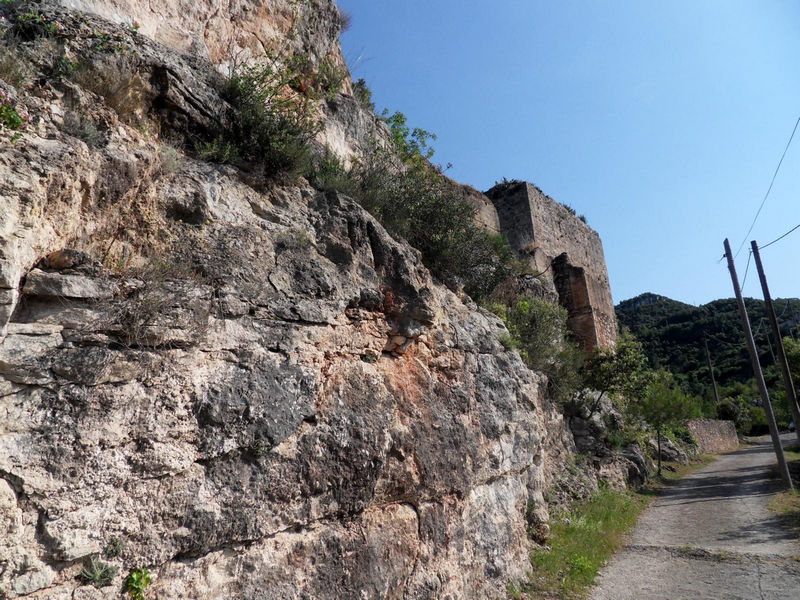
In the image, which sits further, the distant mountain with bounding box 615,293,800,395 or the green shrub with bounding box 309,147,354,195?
the distant mountain with bounding box 615,293,800,395

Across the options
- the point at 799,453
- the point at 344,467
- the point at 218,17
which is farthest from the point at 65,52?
the point at 799,453

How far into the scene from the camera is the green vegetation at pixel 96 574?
265 cm

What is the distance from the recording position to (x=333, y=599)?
363 cm

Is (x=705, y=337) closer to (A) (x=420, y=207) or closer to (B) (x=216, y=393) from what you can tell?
(A) (x=420, y=207)

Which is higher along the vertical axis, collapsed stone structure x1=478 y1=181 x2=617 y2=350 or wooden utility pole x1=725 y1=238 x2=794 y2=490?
collapsed stone structure x1=478 y1=181 x2=617 y2=350

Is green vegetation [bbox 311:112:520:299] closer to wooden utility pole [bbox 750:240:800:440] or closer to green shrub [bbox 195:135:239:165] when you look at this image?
green shrub [bbox 195:135:239:165]

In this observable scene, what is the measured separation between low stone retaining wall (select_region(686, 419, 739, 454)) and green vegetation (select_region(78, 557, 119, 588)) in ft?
77.7

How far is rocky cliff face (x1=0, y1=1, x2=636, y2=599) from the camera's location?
2756 millimetres

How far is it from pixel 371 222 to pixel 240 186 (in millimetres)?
1516

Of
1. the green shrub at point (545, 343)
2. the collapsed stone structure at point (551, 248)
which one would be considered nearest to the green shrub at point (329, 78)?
the green shrub at point (545, 343)

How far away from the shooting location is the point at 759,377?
43.6 feet

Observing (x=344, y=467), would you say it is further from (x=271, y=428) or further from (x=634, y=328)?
(x=634, y=328)

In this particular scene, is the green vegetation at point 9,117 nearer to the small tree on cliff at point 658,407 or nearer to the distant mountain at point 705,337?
the small tree on cliff at point 658,407

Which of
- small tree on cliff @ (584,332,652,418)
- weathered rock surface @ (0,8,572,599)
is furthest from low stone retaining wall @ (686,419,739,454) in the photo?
weathered rock surface @ (0,8,572,599)
